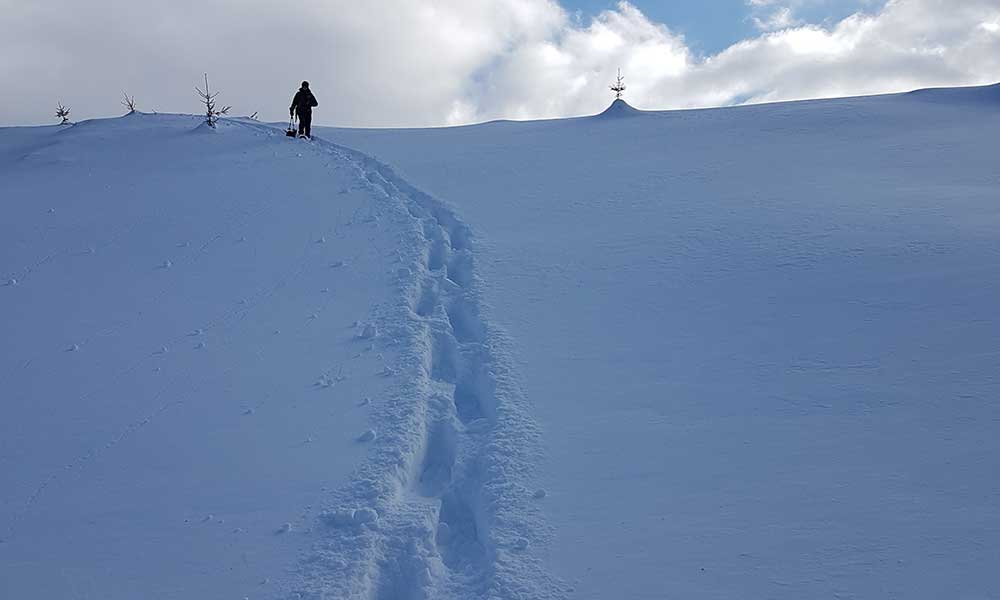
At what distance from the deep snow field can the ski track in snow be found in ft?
0.07

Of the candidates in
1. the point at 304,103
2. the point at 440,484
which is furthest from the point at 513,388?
the point at 304,103

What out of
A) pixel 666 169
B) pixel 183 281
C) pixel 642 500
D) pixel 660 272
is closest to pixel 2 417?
pixel 183 281

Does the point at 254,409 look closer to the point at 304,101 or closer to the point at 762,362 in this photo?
the point at 762,362

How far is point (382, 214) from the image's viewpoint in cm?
1033

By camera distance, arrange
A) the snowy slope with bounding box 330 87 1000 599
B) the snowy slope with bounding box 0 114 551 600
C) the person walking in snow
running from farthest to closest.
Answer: the person walking in snow
the snowy slope with bounding box 0 114 551 600
the snowy slope with bounding box 330 87 1000 599

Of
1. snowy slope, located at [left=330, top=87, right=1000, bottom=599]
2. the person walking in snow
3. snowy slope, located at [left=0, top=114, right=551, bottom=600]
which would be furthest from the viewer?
the person walking in snow

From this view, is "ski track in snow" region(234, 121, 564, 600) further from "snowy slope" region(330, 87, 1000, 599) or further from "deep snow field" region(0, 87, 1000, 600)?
"snowy slope" region(330, 87, 1000, 599)

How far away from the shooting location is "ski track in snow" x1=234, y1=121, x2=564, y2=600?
3945 millimetres

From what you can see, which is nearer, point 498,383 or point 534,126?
point 498,383

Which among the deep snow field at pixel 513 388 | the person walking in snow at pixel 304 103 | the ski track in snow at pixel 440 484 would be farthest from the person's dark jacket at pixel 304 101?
the ski track in snow at pixel 440 484

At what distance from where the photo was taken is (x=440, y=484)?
4910mm

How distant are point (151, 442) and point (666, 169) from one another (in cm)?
904

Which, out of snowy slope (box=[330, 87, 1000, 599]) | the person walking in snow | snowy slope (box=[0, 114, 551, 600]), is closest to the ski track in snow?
snowy slope (box=[0, 114, 551, 600])

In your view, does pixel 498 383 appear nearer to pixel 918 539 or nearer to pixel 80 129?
pixel 918 539
